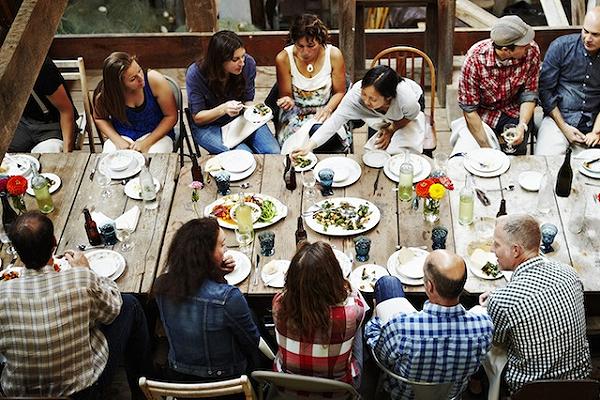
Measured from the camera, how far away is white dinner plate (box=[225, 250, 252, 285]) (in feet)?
10.6

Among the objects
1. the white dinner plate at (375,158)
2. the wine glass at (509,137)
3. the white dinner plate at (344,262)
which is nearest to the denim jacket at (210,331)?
the white dinner plate at (344,262)

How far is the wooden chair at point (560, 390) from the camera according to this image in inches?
98.0

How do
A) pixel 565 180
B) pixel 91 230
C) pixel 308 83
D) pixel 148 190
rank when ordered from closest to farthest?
pixel 91 230
pixel 565 180
pixel 148 190
pixel 308 83

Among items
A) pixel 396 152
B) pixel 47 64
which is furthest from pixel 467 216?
pixel 47 64

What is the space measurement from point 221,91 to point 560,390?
270 cm

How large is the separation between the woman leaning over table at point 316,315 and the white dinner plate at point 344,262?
0.35 m

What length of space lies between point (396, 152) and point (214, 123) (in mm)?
1167

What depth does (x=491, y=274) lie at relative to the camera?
3.19 metres

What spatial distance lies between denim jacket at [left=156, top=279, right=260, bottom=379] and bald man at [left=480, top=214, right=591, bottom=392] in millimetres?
1014

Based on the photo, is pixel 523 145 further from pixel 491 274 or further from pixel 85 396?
pixel 85 396

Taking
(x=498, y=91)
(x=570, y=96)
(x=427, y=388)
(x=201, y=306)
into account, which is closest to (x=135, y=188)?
(x=201, y=306)

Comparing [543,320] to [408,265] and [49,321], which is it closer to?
[408,265]

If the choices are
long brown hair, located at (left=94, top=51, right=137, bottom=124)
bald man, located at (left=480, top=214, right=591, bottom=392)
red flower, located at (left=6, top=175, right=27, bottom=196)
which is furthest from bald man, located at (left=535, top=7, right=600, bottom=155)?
red flower, located at (left=6, top=175, right=27, bottom=196)

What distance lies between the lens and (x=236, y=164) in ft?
12.8
